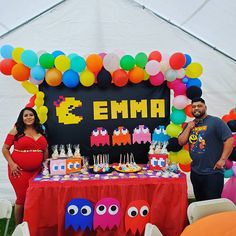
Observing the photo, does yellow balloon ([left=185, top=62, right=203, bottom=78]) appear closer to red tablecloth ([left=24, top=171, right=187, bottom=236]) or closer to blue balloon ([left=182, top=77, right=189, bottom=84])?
blue balloon ([left=182, top=77, right=189, bottom=84])

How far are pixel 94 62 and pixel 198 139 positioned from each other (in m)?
1.24

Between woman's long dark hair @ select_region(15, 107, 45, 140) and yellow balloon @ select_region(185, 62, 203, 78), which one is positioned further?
yellow balloon @ select_region(185, 62, 203, 78)

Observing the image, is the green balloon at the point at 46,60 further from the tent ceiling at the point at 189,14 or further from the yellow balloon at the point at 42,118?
the tent ceiling at the point at 189,14

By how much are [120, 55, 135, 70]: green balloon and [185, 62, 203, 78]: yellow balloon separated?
567 millimetres

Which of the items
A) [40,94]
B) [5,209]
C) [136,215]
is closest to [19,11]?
[40,94]

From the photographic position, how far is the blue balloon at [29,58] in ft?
9.51

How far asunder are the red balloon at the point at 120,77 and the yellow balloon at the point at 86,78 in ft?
0.73

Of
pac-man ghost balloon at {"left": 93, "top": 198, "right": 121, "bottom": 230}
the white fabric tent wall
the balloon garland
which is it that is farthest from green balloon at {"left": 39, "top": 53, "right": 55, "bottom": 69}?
pac-man ghost balloon at {"left": 93, "top": 198, "right": 121, "bottom": 230}

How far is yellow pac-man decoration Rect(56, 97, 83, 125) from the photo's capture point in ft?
10.7

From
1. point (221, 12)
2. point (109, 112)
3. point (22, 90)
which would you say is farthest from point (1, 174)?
point (221, 12)

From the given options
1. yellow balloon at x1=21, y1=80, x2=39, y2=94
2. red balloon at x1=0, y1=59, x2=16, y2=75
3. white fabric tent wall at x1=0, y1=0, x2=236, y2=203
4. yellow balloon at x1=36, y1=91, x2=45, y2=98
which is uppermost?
white fabric tent wall at x1=0, y1=0, x2=236, y2=203

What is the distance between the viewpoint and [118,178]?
109 inches

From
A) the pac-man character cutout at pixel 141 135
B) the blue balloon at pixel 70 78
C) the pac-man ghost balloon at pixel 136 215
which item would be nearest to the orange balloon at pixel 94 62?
the blue balloon at pixel 70 78

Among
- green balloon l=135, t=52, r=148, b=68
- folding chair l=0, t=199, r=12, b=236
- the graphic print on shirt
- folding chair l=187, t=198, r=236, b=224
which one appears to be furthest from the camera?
green balloon l=135, t=52, r=148, b=68
